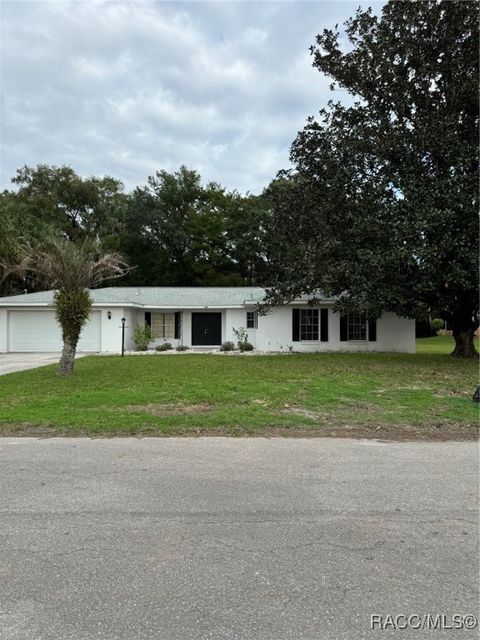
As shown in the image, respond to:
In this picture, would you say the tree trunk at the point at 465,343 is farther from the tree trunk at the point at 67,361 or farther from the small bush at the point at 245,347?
the tree trunk at the point at 67,361

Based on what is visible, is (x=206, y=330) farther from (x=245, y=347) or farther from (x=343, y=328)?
(x=343, y=328)

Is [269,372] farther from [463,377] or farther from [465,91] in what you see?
[465,91]

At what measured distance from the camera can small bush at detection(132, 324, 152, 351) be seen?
21922mm

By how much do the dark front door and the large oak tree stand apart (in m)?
7.30

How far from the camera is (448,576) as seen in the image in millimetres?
3012

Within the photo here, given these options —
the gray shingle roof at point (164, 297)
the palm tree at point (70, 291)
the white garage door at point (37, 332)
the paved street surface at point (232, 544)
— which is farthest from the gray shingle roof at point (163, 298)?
the paved street surface at point (232, 544)

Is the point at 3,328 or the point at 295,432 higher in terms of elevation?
the point at 3,328

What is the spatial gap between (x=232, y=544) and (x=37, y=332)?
2100 cm

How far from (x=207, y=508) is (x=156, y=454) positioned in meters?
1.74

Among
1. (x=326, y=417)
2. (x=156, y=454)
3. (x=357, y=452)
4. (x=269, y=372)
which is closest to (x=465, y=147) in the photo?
(x=269, y=372)

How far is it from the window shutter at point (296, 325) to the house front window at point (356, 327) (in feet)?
7.49

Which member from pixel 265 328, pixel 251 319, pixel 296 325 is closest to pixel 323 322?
pixel 296 325

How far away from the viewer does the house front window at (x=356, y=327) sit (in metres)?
22.0

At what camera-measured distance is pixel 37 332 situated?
875 inches
